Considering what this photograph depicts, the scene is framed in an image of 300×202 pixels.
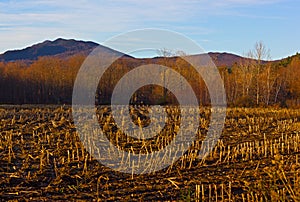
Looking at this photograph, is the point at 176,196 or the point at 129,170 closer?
the point at 176,196

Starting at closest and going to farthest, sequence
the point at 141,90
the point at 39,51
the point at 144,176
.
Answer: the point at 144,176, the point at 141,90, the point at 39,51

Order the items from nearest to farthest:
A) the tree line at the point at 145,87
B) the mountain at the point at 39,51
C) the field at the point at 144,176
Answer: the field at the point at 144,176 < the tree line at the point at 145,87 < the mountain at the point at 39,51

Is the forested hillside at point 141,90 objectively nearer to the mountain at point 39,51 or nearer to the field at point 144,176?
the field at point 144,176

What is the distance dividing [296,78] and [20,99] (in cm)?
2693

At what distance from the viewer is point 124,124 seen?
57.4 feet

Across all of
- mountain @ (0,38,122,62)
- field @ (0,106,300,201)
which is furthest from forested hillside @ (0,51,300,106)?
mountain @ (0,38,122,62)

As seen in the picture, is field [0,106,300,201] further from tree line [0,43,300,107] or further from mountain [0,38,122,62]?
mountain [0,38,122,62]

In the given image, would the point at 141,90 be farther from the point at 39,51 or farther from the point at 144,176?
the point at 39,51

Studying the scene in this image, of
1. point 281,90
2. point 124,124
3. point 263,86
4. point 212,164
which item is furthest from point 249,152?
point 281,90

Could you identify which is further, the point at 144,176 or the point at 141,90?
the point at 141,90

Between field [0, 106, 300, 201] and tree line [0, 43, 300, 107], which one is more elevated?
tree line [0, 43, 300, 107]

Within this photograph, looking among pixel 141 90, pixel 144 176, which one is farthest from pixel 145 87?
pixel 144 176

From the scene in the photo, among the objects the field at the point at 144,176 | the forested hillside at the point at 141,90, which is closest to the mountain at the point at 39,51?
the forested hillside at the point at 141,90

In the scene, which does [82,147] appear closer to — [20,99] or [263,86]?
[263,86]
